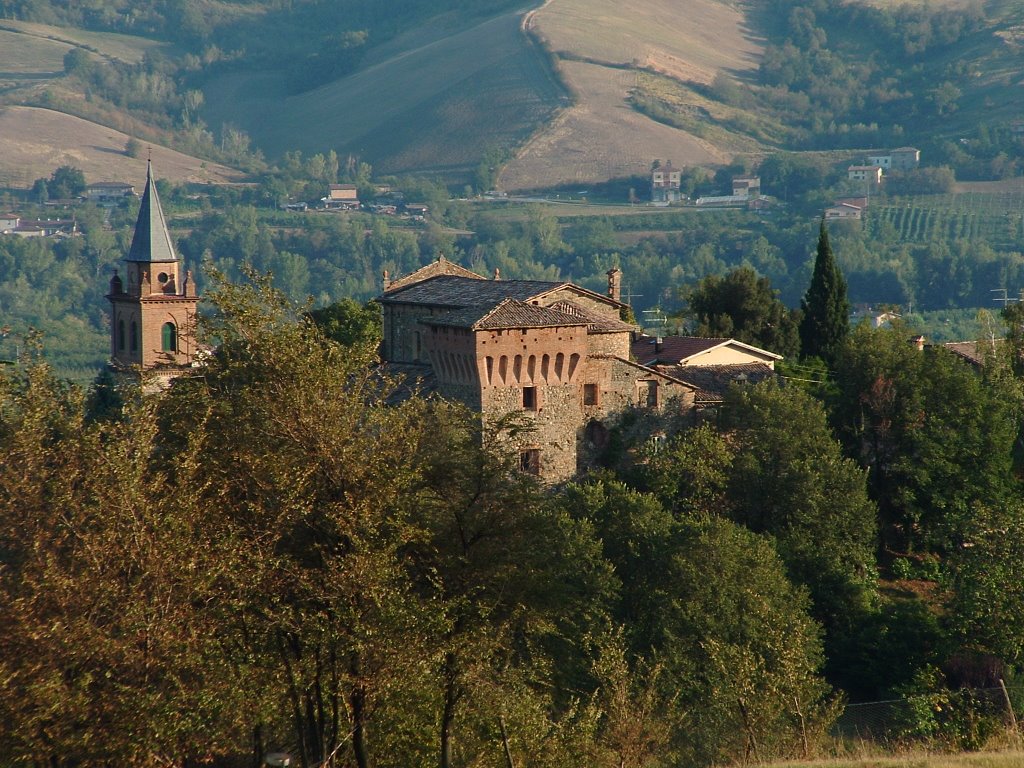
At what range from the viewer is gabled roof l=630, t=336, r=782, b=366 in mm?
53594

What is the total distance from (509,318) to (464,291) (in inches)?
276

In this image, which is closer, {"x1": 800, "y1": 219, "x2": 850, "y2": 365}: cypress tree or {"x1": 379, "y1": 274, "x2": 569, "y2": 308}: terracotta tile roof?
{"x1": 379, "y1": 274, "x2": 569, "y2": 308}: terracotta tile roof

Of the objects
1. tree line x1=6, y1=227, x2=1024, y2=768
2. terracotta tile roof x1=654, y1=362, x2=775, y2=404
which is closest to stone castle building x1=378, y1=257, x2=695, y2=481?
terracotta tile roof x1=654, y1=362, x2=775, y2=404

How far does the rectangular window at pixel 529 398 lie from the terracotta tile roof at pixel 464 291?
296cm

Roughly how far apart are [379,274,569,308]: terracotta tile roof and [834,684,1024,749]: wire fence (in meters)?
16.7

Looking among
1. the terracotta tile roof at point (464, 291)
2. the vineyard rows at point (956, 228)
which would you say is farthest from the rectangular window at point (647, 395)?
the vineyard rows at point (956, 228)

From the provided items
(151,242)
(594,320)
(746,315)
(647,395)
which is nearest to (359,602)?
(647,395)

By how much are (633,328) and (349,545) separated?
28.4 metres

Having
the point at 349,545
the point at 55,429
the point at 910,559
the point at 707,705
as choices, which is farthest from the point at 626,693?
the point at 910,559

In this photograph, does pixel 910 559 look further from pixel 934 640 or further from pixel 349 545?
pixel 349 545

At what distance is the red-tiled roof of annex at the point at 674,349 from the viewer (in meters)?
54.0

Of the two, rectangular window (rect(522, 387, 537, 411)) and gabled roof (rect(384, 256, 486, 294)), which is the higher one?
gabled roof (rect(384, 256, 486, 294))

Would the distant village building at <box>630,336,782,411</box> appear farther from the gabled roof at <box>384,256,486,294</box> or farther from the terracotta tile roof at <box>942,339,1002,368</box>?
the gabled roof at <box>384,256,486,294</box>

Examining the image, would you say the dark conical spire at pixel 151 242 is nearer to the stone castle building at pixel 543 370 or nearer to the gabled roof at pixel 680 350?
the gabled roof at pixel 680 350
